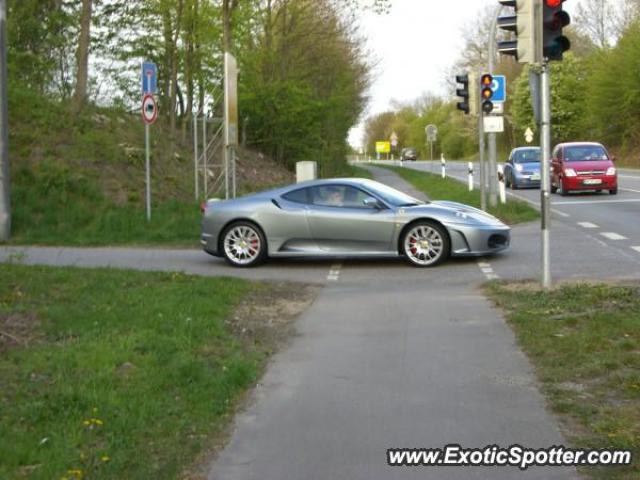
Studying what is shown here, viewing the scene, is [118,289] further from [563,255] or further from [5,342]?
[563,255]

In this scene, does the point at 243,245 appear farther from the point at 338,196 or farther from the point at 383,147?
the point at 383,147

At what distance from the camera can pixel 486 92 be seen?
21812 millimetres

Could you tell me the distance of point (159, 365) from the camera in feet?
23.2

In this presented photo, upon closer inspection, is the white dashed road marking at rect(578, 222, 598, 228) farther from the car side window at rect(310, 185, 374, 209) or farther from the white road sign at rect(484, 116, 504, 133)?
the car side window at rect(310, 185, 374, 209)

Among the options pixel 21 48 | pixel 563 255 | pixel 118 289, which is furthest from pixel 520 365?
pixel 21 48

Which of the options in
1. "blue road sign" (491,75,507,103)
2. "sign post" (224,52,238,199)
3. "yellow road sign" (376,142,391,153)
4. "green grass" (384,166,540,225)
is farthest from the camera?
"yellow road sign" (376,142,391,153)

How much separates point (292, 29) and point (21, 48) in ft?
40.6

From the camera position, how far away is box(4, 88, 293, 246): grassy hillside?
1869cm

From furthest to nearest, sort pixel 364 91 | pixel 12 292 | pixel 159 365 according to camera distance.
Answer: pixel 364 91, pixel 12 292, pixel 159 365

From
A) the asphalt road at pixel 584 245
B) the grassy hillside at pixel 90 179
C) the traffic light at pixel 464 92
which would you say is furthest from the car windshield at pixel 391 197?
the traffic light at pixel 464 92

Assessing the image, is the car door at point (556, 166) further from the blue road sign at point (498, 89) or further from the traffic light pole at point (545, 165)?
the traffic light pole at point (545, 165)

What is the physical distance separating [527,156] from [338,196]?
75.0ft

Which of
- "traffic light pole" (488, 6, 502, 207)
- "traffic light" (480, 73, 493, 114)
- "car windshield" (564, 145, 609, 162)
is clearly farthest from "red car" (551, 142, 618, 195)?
"traffic light" (480, 73, 493, 114)

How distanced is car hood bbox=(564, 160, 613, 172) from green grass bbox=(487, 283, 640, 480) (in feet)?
62.0
